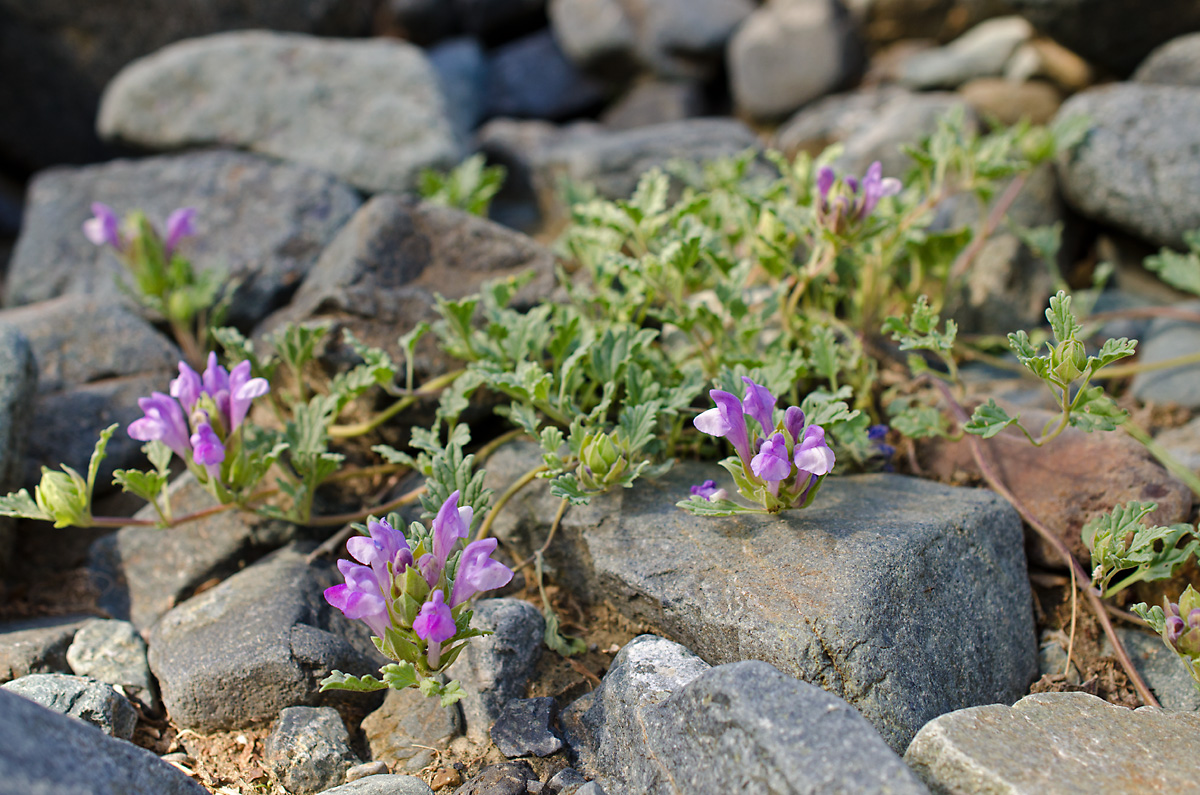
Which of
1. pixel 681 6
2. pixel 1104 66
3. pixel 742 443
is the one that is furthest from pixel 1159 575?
pixel 681 6

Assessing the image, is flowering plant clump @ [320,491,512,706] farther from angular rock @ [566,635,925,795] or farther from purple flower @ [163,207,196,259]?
purple flower @ [163,207,196,259]

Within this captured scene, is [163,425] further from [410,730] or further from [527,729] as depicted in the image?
[527,729]

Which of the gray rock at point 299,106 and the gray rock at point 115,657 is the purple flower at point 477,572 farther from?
the gray rock at point 299,106

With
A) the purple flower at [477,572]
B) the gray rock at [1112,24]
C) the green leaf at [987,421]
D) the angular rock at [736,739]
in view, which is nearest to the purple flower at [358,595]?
the purple flower at [477,572]

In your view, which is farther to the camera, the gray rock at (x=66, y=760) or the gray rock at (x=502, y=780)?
the gray rock at (x=502, y=780)

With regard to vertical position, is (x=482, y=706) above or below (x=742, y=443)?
below

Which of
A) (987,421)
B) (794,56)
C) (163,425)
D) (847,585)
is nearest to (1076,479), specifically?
(987,421)

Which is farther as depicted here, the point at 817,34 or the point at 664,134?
the point at 817,34

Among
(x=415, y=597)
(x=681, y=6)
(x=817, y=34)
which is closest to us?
(x=415, y=597)

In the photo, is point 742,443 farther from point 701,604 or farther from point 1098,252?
point 1098,252
